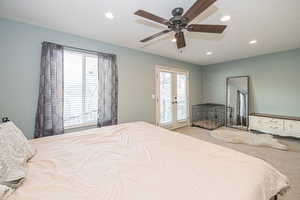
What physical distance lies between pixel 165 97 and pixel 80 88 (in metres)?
2.61

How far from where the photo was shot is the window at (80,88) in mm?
2633

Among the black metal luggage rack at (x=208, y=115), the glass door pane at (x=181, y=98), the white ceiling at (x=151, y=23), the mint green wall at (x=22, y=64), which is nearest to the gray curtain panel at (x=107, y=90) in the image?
the mint green wall at (x=22, y=64)

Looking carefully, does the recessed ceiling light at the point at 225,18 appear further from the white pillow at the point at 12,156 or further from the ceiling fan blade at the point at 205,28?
the white pillow at the point at 12,156

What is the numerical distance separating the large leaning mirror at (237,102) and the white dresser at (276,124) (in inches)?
16.4

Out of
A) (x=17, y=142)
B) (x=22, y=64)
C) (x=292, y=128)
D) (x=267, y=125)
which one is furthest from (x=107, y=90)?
(x=292, y=128)

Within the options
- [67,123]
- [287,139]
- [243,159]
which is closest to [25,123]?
[67,123]

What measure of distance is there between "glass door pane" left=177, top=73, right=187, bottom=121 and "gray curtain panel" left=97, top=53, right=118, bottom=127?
2.56 m

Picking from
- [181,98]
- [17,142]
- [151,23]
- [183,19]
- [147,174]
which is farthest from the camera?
[181,98]

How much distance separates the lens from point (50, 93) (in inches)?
92.7

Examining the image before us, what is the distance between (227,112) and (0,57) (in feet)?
20.5

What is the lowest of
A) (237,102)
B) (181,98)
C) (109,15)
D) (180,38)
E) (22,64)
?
(237,102)

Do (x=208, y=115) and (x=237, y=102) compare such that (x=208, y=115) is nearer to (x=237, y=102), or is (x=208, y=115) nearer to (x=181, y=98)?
(x=237, y=102)

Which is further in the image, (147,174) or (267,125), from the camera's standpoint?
(267,125)

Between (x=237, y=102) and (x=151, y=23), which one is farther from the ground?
(x=151, y=23)
